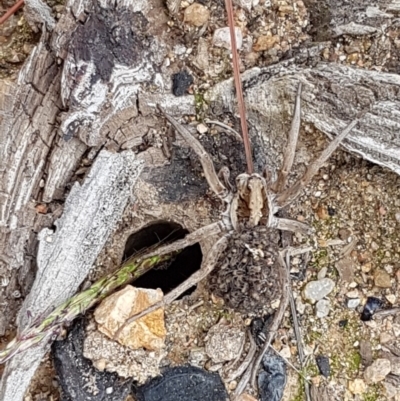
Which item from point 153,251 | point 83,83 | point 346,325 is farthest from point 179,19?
point 346,325

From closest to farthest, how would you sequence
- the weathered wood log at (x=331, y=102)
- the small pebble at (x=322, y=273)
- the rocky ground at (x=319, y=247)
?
1. the weathered wood log at (x=331, y=102)
2. the rocky ground at (x=319, y=247)
3. the small pebble at (x=322, y=273)

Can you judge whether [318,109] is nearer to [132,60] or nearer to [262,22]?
[262,22]

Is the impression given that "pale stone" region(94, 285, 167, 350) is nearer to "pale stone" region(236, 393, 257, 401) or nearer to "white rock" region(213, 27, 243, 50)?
"pale stone" region(236, 393, 257, 401)

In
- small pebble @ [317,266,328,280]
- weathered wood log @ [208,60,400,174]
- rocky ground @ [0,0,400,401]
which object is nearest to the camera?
weathered wood log @ [208,60,400,174]

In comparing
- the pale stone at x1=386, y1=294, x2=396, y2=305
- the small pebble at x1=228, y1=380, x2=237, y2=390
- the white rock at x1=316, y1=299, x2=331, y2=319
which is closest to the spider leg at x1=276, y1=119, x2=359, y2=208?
the white rock at x1=316, y1=299, x2=331, y2=319

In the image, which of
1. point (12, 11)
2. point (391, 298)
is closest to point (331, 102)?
point (391, 298)

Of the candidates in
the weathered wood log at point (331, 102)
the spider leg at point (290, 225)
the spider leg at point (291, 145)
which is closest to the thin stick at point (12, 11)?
the weathered wood log at point (331, 102)

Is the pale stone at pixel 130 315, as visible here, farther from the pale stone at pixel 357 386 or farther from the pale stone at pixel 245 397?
the pale stone at pixel 357 386

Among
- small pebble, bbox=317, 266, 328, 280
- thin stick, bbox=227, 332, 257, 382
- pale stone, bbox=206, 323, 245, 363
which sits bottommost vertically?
thin stick, bbox=227, 332, 257, 382
